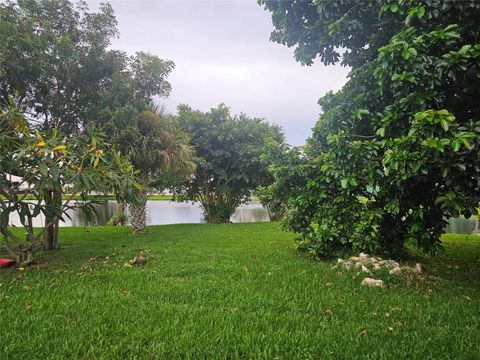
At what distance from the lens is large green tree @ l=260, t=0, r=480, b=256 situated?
3.33 metres

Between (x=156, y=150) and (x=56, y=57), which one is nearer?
(x=56, y=57)

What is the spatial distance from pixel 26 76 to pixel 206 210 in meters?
12.4

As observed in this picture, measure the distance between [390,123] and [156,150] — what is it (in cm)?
788

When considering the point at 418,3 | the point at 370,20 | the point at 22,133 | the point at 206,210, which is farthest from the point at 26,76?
the point at 206,210

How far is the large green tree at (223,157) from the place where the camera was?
56.2ft

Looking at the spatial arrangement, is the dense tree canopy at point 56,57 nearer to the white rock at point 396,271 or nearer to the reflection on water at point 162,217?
the reflection on water at point 162,217

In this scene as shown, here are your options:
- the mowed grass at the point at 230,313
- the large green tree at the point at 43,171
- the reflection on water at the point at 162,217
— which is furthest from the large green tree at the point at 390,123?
the reflection on water at the point at 162,217

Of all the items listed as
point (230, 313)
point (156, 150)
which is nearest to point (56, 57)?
point (156, 150)

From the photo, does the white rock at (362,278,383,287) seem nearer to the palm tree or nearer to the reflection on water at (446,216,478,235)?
the palm tree

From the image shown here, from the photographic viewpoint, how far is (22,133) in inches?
208

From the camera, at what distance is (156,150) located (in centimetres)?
1048

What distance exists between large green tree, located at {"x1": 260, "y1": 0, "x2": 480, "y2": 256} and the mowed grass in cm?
92

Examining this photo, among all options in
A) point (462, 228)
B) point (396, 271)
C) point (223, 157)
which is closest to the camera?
point (396, 271)

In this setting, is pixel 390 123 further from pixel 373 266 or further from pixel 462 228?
pixel 462 228
